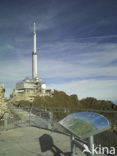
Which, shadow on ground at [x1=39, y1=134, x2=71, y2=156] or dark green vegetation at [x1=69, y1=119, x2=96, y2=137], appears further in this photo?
shadow on ground at [x1=39, y1=134, x2=71, y2=156]

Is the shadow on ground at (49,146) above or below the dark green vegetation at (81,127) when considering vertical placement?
below

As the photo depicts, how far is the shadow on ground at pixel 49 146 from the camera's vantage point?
17.9 ft

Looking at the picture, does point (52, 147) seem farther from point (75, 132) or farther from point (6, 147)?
point (75, 132)

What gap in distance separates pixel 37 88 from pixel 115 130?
60239mm

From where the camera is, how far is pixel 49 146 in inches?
244

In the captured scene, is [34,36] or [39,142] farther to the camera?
[34,36]

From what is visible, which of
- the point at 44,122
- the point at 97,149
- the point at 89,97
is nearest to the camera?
the point at 97,149

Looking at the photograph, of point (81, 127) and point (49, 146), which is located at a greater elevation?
point (81, 127)

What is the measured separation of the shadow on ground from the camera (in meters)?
5.46

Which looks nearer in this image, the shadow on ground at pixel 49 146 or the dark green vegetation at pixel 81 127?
the dark green vegetation at pixel 81 127

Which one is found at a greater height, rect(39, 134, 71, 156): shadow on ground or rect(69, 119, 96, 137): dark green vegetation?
rect(69, 119, 96, 137): dark green vegetation

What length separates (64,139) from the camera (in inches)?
278

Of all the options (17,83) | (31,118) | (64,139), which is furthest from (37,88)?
(64,139)

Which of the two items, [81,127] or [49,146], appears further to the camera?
[49,146]
